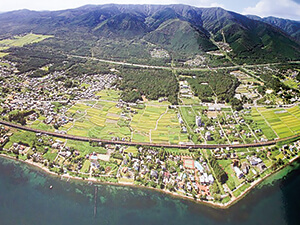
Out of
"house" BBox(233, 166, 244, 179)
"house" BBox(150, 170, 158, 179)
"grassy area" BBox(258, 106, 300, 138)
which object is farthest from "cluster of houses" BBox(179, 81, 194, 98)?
"house" BBox(150, 170, 158, 179)

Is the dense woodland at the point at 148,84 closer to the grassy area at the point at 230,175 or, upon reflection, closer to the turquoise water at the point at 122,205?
the grassy area at the point at 230,175

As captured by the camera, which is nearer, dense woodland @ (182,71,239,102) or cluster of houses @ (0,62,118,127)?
cluster of houses @ (0,62,118,127)

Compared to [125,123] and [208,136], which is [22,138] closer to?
[125,123]

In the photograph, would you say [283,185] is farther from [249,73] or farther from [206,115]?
[249,73]

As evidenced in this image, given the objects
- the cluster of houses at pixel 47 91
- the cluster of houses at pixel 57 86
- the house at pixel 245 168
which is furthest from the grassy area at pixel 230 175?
the cluster of houses at pixel 57 86

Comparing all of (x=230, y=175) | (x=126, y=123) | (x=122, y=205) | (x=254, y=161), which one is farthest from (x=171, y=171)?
(x=126, y=123)

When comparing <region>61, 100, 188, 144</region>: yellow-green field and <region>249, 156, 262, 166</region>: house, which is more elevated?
<region>61, 100, 188, 144</region>: yellow-green field

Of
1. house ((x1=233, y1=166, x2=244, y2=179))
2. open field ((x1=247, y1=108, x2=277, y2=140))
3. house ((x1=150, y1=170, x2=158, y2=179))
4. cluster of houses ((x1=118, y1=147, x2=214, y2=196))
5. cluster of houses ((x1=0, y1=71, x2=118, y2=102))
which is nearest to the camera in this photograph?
cluster of houses ((x1=118, y1=147, x2=214, y2=196))

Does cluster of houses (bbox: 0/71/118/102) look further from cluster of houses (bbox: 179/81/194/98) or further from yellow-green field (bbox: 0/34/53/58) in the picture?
yellow-green field (bbox: 0/34/53/58)

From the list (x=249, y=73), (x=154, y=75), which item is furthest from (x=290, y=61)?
(x=154, y=75)
